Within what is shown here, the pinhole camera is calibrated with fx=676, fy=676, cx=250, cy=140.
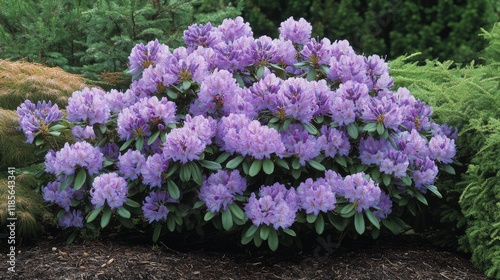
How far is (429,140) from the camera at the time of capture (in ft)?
12.7

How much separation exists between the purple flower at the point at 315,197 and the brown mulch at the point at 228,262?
381mm

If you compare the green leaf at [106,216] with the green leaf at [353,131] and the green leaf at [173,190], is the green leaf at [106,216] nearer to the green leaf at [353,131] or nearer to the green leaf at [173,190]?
the green leaf at [173,190]

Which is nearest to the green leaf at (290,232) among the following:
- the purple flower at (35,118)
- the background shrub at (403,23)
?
the purple flower at (35,118)

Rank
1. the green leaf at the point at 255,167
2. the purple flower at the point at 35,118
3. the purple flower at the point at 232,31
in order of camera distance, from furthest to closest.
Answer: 1. the purple flower at the point at 232,31
2. the purple flower at the point at 35,118
3. the green leaf at the point at 255,167

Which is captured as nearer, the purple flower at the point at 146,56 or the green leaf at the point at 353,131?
the green leaf at the point at 353,131

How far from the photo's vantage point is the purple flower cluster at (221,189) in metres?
3.32

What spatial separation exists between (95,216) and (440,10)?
5.63 meters

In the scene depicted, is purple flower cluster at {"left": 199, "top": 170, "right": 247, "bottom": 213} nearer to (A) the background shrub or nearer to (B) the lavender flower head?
(B) the lavender flower head

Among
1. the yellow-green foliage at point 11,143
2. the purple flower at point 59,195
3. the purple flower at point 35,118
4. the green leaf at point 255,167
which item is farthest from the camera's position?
the yellow-green foliage at point 11,143

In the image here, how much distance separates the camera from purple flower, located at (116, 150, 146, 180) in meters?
3.44

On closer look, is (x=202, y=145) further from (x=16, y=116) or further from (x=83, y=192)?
(x=16, y=116)

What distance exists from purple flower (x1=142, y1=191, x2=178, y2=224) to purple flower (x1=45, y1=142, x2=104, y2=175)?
13.0 inches

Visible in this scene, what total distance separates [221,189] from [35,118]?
3.60 ft

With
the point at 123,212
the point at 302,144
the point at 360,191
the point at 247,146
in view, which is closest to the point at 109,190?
the point at 123,212
